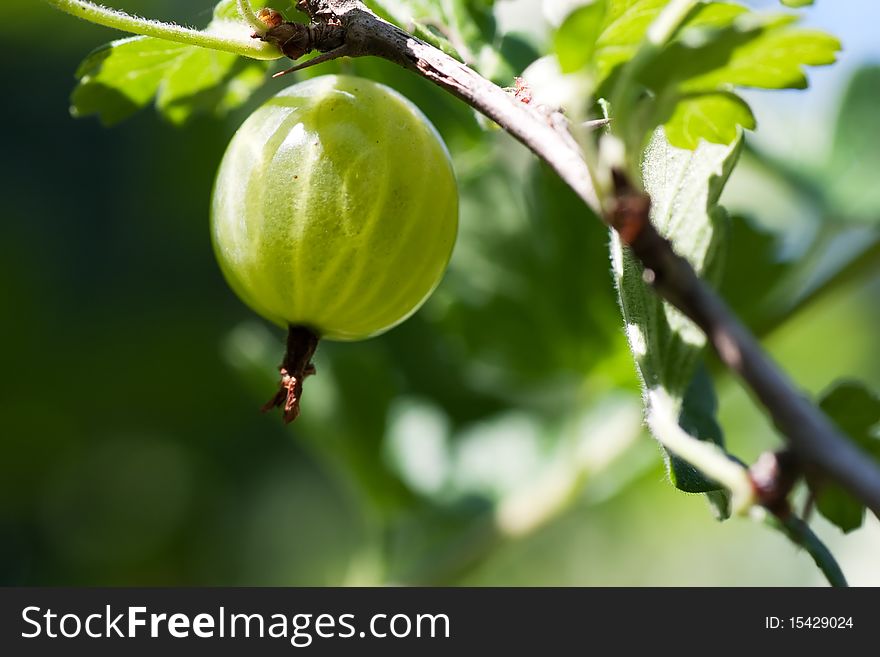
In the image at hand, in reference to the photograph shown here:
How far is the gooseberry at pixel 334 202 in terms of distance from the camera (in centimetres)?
68

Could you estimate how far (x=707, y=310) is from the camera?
434mm

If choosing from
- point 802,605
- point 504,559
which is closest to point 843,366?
point 504,559

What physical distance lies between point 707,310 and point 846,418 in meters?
0.39

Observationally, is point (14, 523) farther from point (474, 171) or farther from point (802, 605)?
point (802, 605)

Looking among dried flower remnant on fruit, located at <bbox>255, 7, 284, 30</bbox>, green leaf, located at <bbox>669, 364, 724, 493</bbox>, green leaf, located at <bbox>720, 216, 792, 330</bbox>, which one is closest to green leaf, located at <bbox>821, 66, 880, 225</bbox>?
green leaf, located at <bbox>720, 216, 792, 330</bbox>

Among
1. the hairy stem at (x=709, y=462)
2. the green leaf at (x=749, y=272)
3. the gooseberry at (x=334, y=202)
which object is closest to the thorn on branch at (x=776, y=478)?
the hairy stem at (x=709, y=462)

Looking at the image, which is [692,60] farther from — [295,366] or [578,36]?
[295,366]

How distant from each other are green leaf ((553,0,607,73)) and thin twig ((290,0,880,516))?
0.05m

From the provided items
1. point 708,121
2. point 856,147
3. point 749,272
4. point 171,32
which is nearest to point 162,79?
point 171,32

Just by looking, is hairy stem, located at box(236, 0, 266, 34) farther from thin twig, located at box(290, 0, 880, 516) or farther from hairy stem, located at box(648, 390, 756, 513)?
hairy stem, located at box(648, 390, 756, 513)

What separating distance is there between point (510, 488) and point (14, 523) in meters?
0.90

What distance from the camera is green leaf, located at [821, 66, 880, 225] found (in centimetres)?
144

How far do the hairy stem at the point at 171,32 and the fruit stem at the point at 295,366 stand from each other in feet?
0.72

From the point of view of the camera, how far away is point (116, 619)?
3.29 feet
